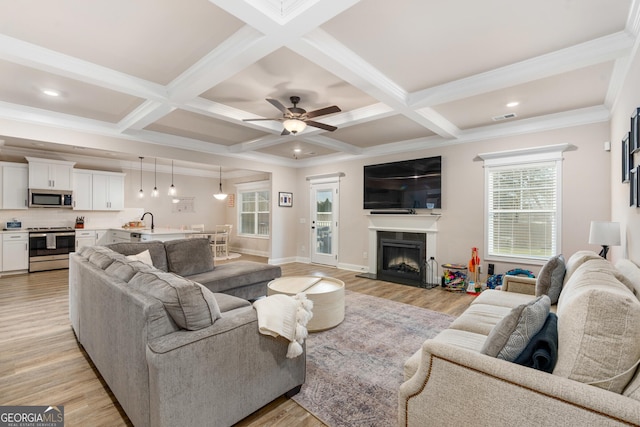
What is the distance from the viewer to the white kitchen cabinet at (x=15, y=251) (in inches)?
228

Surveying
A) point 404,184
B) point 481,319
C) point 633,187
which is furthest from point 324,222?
point 633,187

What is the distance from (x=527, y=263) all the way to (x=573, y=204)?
1020 millimetres

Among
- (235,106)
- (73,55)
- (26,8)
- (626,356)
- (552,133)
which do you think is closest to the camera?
(626,356)

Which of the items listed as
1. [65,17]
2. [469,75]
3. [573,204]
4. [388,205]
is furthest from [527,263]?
[65,17]

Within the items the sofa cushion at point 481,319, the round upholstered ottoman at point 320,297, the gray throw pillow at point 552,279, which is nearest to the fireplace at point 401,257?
the round upholstered ottoman at point 320,297

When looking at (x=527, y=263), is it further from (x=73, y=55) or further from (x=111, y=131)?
(x=111, y=131)

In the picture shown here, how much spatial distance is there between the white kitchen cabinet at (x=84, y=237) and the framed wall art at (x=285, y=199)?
14.4 ft

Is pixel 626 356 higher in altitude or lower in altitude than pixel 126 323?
higher

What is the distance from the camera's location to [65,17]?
2242 millimetres

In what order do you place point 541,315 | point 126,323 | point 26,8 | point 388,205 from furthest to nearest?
point 388,205
point 26,8
point 126,323
point 541,315

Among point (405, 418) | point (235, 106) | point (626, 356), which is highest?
point (235, 106)

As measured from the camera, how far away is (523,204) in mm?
4535

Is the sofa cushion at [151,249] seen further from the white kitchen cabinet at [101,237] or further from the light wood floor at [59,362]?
the white kitchen cabinet at [101,237]

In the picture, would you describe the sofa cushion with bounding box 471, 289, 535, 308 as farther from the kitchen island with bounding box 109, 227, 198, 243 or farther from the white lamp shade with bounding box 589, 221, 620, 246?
the kitchen island with bounding box 109, 227, 198, 243
